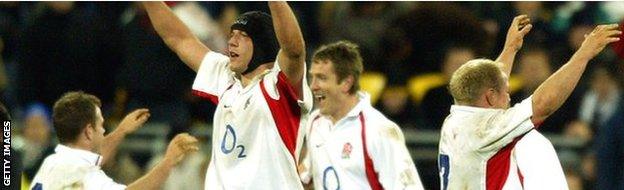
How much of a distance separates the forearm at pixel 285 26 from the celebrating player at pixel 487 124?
890 mm

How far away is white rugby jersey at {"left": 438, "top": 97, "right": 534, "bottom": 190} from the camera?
11.0 m

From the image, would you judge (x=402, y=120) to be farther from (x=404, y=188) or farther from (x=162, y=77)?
(x=404, y=188)

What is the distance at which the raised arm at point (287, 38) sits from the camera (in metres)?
11.1

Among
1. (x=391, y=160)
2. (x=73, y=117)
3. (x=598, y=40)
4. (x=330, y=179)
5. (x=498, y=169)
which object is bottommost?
(x=330, y=179)

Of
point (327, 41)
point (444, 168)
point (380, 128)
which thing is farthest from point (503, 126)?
point (327, 41)

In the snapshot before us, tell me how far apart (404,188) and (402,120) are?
450 centimetres

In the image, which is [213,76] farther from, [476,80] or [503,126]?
[503,126]

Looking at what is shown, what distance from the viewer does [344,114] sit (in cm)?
Result: 1215

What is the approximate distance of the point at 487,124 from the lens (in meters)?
11.1

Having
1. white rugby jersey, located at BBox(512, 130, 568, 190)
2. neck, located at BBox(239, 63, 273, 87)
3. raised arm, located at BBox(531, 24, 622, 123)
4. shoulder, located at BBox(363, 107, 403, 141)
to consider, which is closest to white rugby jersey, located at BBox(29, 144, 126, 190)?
neck, located at BBox(239, 63, 273, 87)

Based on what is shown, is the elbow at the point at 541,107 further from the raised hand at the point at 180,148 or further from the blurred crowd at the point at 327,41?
the blurred crowd at the point at 327,41

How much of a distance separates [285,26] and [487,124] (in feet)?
3.89

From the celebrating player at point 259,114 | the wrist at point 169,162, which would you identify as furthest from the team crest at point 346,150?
the wrist at point 169,162

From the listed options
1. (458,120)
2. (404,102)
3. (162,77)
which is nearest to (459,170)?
(458,120)
